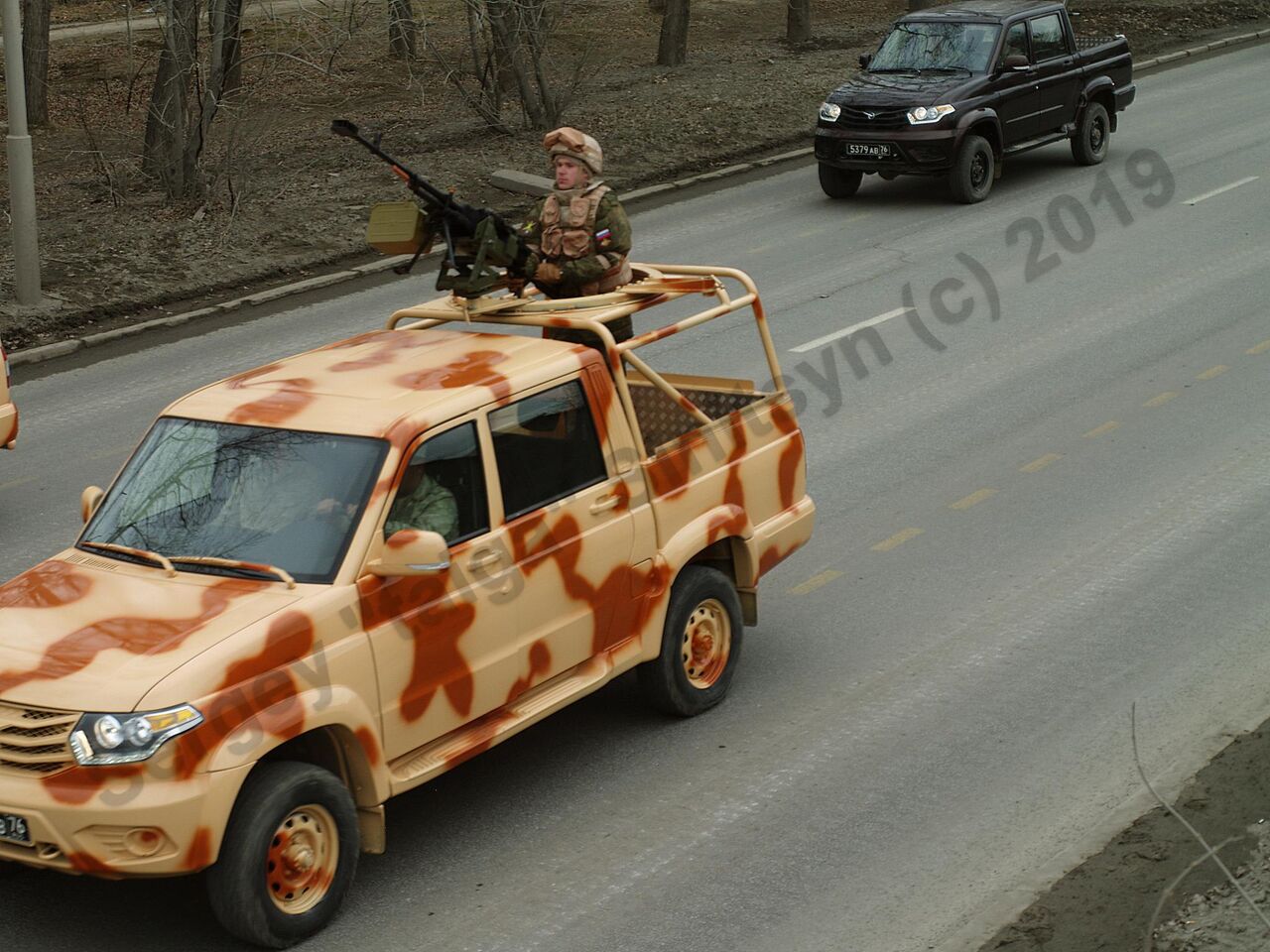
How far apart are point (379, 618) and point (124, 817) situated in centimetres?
118

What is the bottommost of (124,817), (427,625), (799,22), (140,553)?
(124,817)

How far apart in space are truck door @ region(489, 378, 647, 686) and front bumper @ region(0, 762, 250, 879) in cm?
167

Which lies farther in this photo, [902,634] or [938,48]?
[938,48]

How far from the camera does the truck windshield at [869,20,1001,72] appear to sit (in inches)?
812

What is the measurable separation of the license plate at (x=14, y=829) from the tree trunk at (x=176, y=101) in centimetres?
1474

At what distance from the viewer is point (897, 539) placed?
10617mm

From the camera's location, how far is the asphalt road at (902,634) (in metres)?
6.72

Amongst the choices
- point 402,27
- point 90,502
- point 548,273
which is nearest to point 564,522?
point 548,273

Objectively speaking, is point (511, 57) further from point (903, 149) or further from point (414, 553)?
point (414, 553)

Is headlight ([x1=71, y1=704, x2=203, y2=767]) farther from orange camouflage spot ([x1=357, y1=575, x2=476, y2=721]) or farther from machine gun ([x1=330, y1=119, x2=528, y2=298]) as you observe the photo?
machine gun ([x1=330, y1=119, x2=528, y2=298])

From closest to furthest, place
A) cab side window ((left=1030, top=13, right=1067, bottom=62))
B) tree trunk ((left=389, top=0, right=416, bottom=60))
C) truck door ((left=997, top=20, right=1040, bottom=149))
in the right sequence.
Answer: truck door ((left=997, top=20, right=1040, bottom=149))
cab side window ((left=1030, top=13, right=1067, bottom=62))
tree trunk ((left=389, top=0, right=416, bottom=60))

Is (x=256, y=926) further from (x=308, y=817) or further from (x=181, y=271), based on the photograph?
(x=181, y=271)

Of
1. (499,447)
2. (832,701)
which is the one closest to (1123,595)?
(832,701)

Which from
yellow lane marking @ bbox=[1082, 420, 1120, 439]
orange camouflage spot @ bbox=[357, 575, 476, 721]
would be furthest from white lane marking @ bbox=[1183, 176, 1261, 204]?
orange camouflage spot @ bbox=[357, 575, 476, 721]
